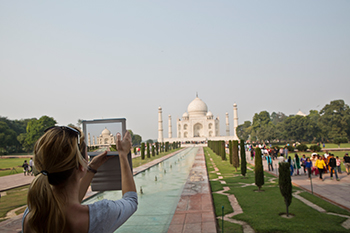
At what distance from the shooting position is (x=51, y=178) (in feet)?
3.11

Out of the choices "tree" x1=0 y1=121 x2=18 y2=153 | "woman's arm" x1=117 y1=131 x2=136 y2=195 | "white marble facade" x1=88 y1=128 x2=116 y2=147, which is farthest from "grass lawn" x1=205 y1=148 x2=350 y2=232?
"tree" x1=0 y1=121 x2=18 y2=153

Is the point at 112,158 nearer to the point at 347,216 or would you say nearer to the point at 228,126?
the point at 347,216

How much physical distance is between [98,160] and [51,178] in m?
0.37

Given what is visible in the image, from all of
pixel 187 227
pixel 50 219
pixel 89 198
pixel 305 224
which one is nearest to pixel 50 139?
pixel 50 219

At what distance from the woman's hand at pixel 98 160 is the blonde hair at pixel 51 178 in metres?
0.32

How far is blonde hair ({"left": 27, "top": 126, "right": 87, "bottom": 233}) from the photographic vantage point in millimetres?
912

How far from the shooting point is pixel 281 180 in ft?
16.7

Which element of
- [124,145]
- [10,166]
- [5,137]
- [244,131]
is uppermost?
[244,131]

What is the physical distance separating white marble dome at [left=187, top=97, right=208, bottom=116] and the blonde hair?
5649cm

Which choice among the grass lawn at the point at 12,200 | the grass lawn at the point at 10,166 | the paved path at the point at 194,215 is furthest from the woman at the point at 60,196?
the grass lawn at the point at 10,166

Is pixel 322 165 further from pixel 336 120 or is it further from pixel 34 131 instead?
pixel 34 131

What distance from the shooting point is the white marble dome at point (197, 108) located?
57.3 meters

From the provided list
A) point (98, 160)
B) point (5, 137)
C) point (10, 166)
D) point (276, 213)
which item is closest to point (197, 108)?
point (5, 137)

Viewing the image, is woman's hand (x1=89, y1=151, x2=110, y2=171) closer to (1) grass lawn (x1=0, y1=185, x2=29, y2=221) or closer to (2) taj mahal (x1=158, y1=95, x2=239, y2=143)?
(1) grass lawn (x1=0, y1=185, x2=29, y2=221)
